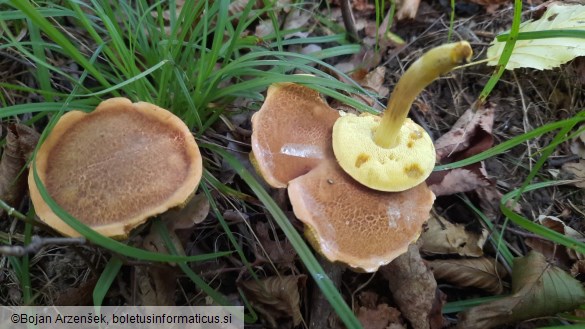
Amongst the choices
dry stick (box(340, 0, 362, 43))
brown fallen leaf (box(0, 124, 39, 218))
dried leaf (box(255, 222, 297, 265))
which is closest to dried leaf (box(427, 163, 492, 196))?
dried leaf (box(255, 222, 297, 265))

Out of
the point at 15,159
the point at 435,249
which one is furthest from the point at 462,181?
the point at 15,159

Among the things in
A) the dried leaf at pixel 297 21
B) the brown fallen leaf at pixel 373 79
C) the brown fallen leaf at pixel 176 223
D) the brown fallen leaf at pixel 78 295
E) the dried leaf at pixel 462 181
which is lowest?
the brown fallen leaf at pixel 78 295

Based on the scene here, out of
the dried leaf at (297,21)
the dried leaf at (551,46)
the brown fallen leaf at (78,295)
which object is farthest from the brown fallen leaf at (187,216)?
the dried leaf at (551,46)

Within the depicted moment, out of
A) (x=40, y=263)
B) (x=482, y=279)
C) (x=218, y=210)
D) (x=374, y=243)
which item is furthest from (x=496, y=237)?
(x=40, y=263)

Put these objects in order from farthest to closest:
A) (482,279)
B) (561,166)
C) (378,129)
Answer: (561,166) < (482,279) < (378,129)

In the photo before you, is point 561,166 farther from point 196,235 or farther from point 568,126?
point 196,235

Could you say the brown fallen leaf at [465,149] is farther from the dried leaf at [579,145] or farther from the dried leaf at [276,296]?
the dried leaf at [276,296]
